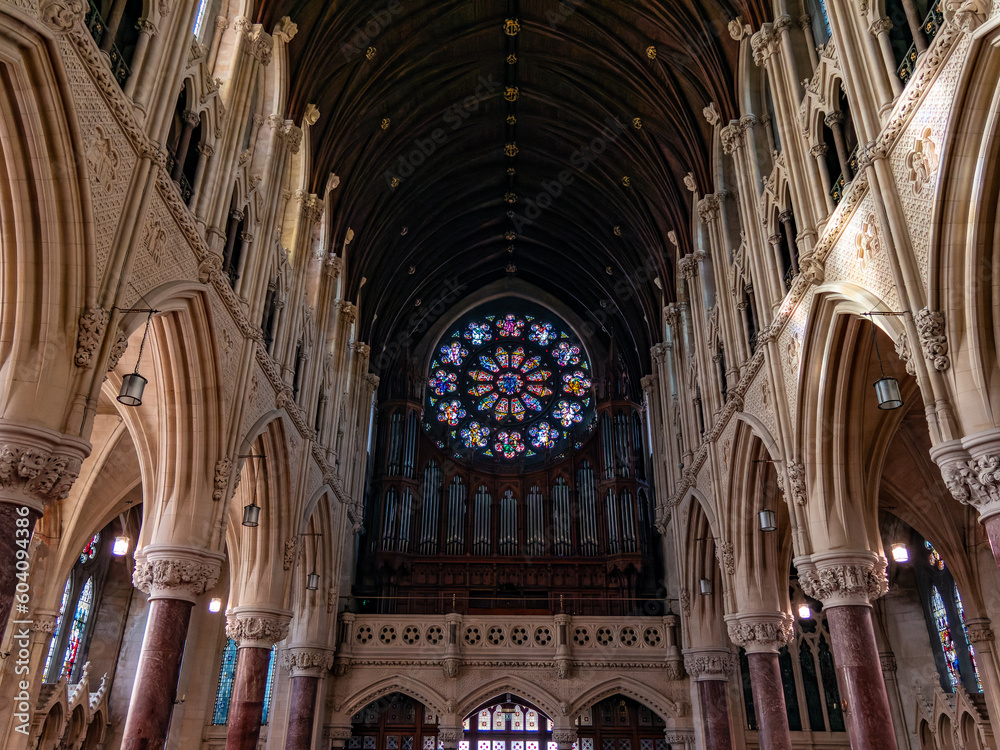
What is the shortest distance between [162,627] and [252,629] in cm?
431

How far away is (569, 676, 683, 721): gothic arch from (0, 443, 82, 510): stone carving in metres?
16.4

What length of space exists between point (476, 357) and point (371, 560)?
32.2 feet

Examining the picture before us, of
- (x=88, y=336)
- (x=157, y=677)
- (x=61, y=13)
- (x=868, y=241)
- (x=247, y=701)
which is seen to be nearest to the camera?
(x=61, y=13)

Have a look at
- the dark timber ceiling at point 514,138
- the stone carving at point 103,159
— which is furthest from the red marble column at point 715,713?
the stone carving at point 103,159

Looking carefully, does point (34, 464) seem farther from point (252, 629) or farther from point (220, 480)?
point (252, 629)

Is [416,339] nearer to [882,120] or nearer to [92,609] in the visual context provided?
[92,609]

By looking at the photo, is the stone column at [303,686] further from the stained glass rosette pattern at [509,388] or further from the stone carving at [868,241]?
the stone carving at [868,241]

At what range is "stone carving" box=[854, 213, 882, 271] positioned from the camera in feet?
34.9

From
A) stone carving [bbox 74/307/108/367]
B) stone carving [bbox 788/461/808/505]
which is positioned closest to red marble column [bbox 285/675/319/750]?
stone carving [bbox 788/461/808/505]

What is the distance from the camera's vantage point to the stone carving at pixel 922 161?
9.25m

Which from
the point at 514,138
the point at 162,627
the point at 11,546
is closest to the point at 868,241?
the point at 11,546

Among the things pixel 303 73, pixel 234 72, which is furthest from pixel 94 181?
pixel 303 73

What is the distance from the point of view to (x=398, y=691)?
71.8 ft

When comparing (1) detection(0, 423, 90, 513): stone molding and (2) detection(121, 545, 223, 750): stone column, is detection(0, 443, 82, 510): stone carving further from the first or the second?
(2) detection(121, 545, 223, 750): stone column
